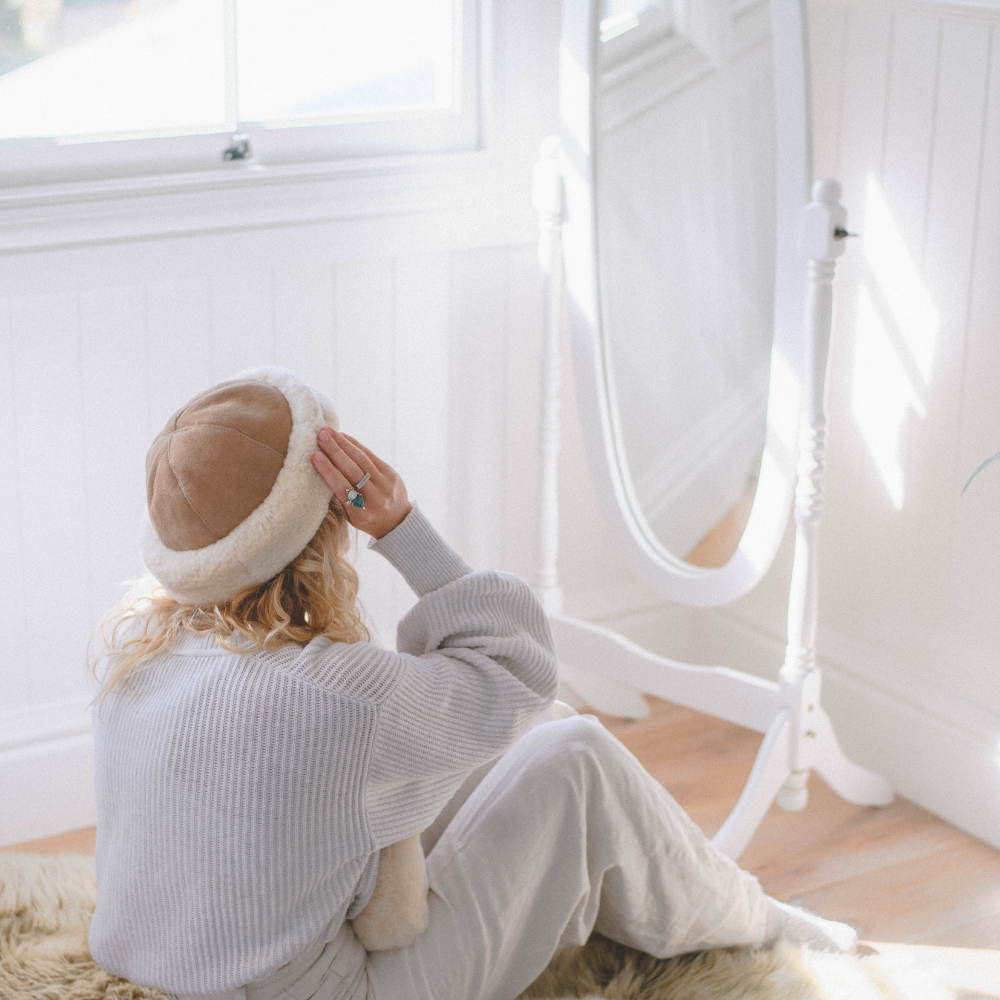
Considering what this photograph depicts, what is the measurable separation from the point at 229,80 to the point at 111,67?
0.57 feet

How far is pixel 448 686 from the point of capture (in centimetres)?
121

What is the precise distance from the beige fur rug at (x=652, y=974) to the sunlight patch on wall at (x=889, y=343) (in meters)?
0.77

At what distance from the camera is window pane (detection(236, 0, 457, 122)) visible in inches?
76.8

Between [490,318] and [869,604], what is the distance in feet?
2.70

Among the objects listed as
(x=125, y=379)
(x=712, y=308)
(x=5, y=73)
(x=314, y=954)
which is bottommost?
(x=314, y=954)

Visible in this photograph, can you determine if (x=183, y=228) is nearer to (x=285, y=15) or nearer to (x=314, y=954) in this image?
(x=285, y=15)

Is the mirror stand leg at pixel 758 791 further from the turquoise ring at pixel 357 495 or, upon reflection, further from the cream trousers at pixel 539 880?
the turquoise ring at pixel 357 495

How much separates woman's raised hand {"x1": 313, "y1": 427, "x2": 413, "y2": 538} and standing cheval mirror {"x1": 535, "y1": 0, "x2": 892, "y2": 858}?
0.71 metres

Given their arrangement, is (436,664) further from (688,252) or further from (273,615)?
(688,252)

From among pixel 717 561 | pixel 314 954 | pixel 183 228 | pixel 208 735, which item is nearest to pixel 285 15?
pixel 183 228

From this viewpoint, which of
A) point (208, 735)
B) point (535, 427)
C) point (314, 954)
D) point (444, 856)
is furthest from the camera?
point (535, 427)

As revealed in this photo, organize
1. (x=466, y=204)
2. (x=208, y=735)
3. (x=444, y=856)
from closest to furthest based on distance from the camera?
(x=208, y=735), (x=444, y=856), (x=466, y=204)

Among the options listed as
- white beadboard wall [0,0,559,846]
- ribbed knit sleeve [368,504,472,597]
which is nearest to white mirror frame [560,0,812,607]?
white beadboard wall [0,0,559,846]

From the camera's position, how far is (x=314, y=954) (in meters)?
1.23
